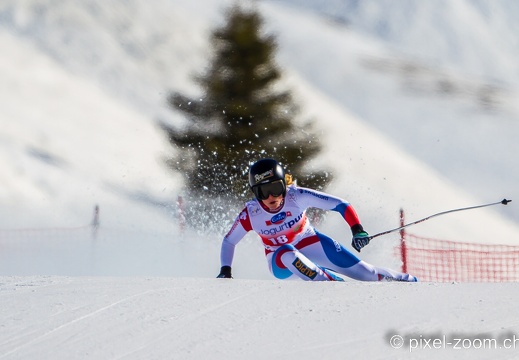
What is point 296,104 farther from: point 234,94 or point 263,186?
point 263,186

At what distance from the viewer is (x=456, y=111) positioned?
48594 mm

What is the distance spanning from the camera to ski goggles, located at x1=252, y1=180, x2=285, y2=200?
6.50 m

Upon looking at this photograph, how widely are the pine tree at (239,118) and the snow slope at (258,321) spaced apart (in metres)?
11.9

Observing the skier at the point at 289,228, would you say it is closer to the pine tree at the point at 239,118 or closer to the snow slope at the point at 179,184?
the snow slope at the point at 179,184

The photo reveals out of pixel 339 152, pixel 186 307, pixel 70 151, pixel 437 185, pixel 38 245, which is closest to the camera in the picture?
pixel 186 307

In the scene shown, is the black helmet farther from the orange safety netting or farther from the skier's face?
the orange safety netting

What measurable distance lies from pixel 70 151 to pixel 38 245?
49.6 ft

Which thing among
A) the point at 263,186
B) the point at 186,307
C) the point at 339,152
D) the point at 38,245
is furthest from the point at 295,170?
the point at 339,152

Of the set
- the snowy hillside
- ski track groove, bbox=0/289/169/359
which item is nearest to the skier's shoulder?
ski track groove, bbox=0/289/169/359

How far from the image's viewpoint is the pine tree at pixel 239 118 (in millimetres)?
17469

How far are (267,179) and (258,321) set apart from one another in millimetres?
2119

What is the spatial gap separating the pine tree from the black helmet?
10596mm

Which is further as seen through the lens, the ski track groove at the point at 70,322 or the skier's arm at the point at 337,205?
the skier's arm at the point at 337,205

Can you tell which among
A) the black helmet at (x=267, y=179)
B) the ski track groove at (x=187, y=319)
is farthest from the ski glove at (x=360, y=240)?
the ski track groove at (x=187, y=319)
